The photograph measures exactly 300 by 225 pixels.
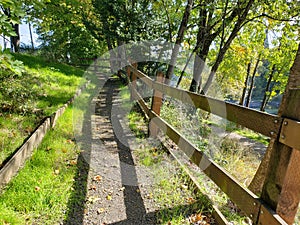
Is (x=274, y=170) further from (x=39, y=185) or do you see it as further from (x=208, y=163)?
(x=39, y=185)

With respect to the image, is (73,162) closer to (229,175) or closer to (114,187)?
(114,187)

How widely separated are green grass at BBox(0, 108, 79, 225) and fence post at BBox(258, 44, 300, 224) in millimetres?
1922

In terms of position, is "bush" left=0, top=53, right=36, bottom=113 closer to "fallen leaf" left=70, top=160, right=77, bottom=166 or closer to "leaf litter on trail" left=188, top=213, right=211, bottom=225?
"fallen leaf" left=70, top=160, right=77, bottom=166

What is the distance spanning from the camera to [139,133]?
15.4ft

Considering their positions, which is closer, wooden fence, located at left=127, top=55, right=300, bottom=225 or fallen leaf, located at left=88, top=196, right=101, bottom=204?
wooden fence, located at left=127, top=55, right=300, bottom=225

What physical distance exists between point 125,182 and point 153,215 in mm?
705

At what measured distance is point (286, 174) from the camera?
4.10 feet

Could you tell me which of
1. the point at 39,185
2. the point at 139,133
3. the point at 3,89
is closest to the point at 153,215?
the point at 39,185

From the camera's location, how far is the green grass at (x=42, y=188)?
211 centimetres

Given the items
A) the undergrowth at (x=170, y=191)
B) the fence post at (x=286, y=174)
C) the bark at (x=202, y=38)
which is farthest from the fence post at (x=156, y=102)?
the bark at (x=202, y=38)

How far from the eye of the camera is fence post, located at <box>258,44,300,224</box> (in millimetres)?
1237

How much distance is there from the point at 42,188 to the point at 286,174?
2.35 m

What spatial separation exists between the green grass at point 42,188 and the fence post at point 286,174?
1.92m

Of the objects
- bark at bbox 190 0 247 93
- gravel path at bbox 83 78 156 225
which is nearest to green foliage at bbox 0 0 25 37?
gravel path at bbox 83 78 156 225
